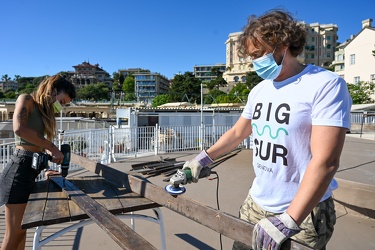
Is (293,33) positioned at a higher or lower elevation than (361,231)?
higher

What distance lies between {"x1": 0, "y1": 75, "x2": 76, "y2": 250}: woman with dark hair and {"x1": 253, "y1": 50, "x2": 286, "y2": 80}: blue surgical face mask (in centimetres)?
189

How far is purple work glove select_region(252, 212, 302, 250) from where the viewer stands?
3.51 ft

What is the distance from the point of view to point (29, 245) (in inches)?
132

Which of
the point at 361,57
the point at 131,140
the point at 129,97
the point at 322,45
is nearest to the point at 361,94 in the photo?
the point at 361,57

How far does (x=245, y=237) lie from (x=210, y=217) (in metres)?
0.23

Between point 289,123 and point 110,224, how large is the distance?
1118mm

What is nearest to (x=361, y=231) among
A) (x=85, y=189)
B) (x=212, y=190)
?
(x=212, y=190)

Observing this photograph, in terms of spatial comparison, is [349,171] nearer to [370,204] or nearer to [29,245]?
[370,204]

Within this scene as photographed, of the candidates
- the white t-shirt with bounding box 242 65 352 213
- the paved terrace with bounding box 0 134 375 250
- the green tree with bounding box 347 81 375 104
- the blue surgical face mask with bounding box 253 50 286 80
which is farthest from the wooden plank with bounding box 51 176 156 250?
the green tree with bounding box 347 81 375 104

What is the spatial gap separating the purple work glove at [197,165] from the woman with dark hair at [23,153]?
1.34 m

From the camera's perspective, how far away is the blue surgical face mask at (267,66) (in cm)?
151

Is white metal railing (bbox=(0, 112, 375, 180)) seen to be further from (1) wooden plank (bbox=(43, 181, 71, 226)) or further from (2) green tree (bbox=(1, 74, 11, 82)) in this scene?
(2) green tree (bbox=(1, 74, 11, 82))

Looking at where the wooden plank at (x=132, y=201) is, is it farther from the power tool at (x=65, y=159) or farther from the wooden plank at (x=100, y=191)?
the power tool at (x=65, y=159)

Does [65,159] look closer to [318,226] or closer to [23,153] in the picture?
[23,153]
